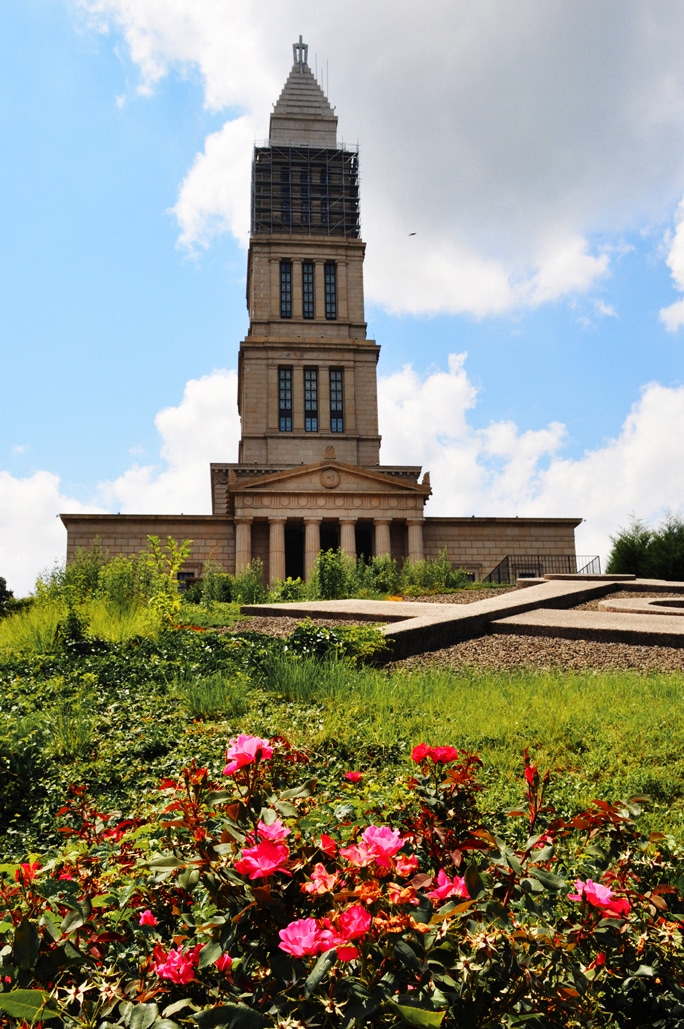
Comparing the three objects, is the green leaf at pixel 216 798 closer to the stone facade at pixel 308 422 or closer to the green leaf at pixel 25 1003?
the green leaf at pixel 25 1003

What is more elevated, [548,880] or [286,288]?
[286,288]

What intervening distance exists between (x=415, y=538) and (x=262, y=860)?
31764 millimetres

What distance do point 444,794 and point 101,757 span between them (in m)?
3.27

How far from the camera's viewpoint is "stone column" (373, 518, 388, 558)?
108 ft

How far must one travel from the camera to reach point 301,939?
1774mm

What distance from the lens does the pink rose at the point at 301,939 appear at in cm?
175

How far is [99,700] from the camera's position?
259 inches

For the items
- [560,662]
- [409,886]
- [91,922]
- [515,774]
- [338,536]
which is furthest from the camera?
[338,536]

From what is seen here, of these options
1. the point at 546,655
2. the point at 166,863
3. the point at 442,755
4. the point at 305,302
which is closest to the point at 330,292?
the point at 305,302

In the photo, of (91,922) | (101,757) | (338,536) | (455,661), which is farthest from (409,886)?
(338,536)

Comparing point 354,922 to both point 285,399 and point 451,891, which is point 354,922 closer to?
point 451,891

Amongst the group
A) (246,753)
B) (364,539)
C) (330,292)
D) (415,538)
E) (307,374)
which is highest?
(330,292)

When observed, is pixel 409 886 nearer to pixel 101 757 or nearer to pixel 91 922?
pixel 91 922

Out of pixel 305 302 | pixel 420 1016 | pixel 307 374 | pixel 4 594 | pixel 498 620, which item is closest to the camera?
pixel 420 1016
